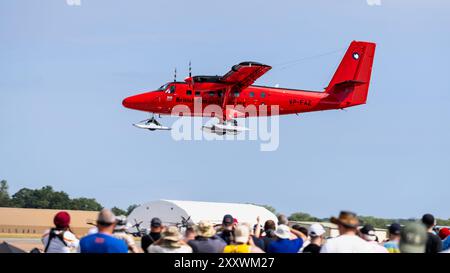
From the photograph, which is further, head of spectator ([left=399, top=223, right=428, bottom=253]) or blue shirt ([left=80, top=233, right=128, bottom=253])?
blue shirt ([left=80, top=233, right=128, bottom=253])

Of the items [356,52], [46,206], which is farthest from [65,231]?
[46,206]

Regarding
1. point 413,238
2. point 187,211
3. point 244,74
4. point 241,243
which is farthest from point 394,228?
point 187,211

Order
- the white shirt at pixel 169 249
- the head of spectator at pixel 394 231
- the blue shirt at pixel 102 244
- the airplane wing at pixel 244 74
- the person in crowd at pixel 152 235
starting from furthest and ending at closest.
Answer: the airplane wing at pixel 244 74 → the person in crowd at pixel 152 235 → the head of spectator at pixel 394 231 → the white shirt at pixel 169 249 → the blue shirt at pixel 102 244

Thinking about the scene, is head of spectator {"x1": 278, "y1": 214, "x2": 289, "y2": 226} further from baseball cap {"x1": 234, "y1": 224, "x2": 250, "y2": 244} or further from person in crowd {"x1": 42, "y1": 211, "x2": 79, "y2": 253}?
person in crowd {"x1": 42, "y1": 211, "x2": 79, "y2": 253}

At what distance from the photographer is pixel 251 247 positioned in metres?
12.5

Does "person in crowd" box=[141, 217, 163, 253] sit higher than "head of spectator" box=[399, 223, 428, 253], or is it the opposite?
"head of spectator" box=[399, 223, 428, 253]

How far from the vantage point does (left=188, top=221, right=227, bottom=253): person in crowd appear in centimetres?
1379

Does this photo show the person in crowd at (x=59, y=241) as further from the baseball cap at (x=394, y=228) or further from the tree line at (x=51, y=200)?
the tree line at (x=51, y=200)

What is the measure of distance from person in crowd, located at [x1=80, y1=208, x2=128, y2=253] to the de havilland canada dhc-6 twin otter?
33963 mm

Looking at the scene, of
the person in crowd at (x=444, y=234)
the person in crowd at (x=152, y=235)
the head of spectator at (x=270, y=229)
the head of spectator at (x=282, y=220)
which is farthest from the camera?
the person in crowd at (x=444, y=234)

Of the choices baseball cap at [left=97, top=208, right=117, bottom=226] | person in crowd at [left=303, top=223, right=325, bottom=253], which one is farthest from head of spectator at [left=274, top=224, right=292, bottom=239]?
baseball cap at [left=97, top=208, right=117, bottom=226]

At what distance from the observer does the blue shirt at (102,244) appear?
37.8 feet
